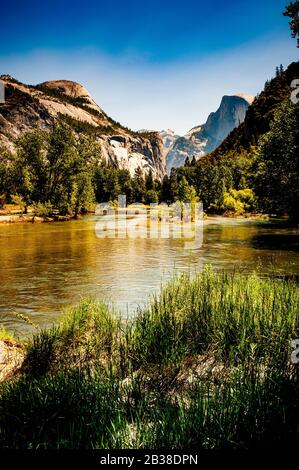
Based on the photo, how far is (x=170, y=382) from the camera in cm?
589

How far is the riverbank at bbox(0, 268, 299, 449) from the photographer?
13.6ft

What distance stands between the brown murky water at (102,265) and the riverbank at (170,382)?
1.41 metres

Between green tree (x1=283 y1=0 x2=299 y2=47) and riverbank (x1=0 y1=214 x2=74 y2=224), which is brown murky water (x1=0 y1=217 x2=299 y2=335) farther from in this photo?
riverbank (x1=0 y1=214 x2=74 y2=224)

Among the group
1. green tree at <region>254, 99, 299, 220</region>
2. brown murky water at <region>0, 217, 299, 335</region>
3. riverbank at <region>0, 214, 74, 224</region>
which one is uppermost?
green tree at <region>254, 99, 299, 220</region>

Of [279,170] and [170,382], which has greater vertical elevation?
[279,170]

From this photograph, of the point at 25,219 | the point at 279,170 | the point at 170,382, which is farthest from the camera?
the point at 25,219

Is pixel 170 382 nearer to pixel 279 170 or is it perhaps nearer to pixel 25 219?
pixel 279 170

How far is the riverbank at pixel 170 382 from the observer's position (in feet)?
13.6

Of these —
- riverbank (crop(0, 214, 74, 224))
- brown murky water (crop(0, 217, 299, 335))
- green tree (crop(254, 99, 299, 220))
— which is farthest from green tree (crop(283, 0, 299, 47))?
riverbank (crop(0, 214, 74, 224))

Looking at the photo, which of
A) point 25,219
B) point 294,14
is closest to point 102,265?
point 294,14

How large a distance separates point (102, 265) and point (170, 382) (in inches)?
667

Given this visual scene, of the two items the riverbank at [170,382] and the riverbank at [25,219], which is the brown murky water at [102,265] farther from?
the riverbank at [25,219]

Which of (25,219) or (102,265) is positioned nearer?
(102,265)

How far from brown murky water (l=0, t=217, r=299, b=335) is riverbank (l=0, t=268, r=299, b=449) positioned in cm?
141
